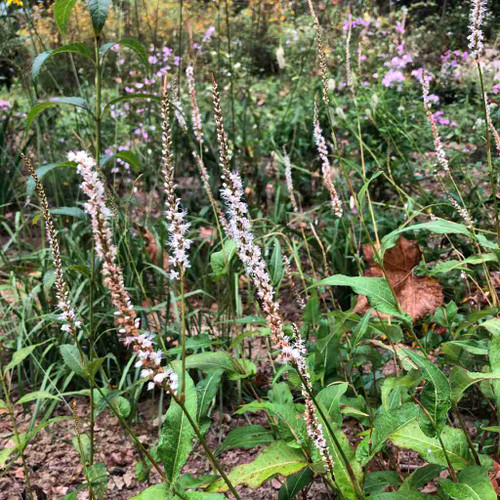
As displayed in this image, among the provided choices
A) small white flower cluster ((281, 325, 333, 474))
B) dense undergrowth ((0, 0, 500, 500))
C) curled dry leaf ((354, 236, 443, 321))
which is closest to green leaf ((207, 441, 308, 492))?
dense undergrowth ((0, 0, 500, 500))

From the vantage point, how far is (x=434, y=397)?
113 centimetres

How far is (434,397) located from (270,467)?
0.41m

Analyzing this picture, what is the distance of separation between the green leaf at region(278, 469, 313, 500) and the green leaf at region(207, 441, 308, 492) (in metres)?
0.14

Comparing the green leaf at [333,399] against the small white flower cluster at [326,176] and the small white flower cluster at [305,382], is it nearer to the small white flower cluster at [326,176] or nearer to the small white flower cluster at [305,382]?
the small white flower cluster at [305,382]

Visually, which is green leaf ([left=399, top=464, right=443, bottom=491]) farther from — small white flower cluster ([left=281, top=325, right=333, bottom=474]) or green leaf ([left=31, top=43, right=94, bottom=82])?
green leaf ([left=31, top=43, right=94, bottom=82])

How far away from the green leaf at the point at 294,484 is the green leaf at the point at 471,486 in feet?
1.24

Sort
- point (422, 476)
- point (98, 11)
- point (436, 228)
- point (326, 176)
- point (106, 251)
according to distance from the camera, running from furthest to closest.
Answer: point (326, 176)
point (436, 228)
point (422, 476)
point (98, 11)
point (106, 251)

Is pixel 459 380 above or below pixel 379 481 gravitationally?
above

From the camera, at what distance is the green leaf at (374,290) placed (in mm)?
1292

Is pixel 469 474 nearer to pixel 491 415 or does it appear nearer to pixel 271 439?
pixel 271 439

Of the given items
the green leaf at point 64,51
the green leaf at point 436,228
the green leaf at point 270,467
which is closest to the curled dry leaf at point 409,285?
the green leaf at point 436,228

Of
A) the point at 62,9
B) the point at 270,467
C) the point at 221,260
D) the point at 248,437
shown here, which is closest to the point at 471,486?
the point at 270,467

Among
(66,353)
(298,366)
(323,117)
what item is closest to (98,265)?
(66,353)

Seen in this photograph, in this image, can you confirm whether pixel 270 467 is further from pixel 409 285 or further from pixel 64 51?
pixel 409 285
